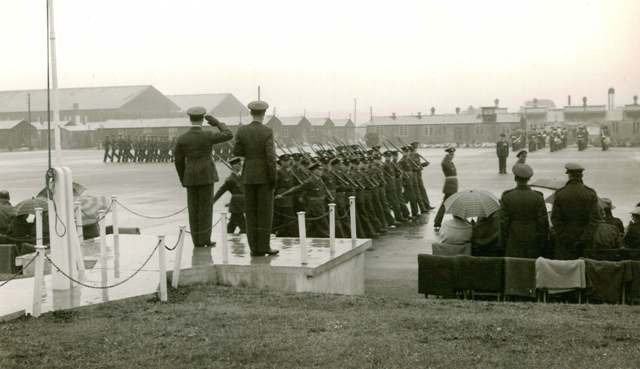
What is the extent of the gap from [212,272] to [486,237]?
→ 3.59 m

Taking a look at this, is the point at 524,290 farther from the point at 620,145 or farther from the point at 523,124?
the point at 523,124

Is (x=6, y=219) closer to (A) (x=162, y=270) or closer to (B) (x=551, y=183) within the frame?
(A) (x=162, y=270)

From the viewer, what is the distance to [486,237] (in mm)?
9852

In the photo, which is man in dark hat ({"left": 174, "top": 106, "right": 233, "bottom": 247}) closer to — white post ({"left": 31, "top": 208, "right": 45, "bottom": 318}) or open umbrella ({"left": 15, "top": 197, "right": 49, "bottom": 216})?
open umbrella ({"left": 15, "top": 197, "right": 49, "bottom": 216})

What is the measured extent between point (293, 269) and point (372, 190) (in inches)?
250

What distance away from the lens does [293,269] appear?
28.2 feet

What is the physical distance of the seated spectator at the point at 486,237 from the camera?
9.68 m

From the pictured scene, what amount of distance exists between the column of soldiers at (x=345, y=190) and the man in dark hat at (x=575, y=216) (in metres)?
3.85

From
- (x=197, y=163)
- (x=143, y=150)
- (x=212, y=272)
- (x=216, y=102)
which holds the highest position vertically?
(x=216, y=102)

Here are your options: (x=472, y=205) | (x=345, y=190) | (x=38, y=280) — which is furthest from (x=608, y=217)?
(x=38, y=280)

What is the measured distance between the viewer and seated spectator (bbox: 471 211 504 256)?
968cm

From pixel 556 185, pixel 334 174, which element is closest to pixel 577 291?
pixel 556 185

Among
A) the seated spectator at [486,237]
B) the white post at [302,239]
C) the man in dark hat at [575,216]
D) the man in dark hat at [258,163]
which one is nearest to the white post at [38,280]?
the man in dark hat at [258,163]

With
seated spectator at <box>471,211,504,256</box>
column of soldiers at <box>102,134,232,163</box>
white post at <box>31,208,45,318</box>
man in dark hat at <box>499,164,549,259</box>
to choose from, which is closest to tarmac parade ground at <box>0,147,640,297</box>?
seated spectator at <box>471,211,504,256</box>
